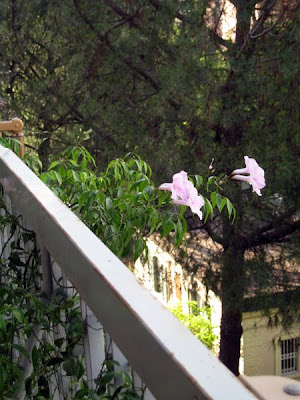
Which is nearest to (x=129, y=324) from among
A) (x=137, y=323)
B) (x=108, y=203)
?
(x=137, y=323)

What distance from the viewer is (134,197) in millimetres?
1510

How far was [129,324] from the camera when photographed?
565 millimetres

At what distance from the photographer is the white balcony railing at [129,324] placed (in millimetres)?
466

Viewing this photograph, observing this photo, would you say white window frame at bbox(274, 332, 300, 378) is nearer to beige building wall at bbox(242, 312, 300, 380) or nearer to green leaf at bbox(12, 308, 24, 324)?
beige building wall at bbox(242, 312, 300, 380)

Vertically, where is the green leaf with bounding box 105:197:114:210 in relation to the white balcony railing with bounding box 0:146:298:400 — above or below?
above

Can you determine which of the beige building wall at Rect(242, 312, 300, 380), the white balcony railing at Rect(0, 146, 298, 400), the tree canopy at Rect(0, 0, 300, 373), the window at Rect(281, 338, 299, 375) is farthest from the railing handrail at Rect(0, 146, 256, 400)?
the window at Rect(281, 338, 299, 375)

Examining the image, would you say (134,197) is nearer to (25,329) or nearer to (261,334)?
(25,329)

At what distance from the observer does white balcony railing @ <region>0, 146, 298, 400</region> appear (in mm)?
466

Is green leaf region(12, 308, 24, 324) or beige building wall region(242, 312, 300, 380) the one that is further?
beige building wall region(242, 312, 300, 380)

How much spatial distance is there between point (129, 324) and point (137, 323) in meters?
0.02

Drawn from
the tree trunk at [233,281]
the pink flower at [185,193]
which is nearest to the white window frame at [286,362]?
the tree trunk at [233,281]

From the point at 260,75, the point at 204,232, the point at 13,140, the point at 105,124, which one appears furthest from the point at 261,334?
the point at 13,140

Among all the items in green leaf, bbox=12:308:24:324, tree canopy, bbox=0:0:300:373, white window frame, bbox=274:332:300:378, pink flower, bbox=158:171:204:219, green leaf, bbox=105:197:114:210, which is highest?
tree canopy, bbox=0:0:300:373

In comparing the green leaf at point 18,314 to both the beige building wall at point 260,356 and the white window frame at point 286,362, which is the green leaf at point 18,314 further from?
the white window frame at point 286,362
